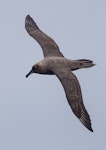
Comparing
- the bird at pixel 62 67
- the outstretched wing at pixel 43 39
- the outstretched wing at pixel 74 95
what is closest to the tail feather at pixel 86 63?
the bird at pixel 62 67

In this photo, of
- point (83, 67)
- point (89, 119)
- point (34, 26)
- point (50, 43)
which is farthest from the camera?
point (34, 26)

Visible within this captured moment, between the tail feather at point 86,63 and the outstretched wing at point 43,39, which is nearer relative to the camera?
the tail feather at point 86,63

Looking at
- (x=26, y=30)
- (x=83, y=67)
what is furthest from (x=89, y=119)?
(x=26, y=30)

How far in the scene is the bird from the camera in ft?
79.5

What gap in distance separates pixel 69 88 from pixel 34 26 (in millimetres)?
7167

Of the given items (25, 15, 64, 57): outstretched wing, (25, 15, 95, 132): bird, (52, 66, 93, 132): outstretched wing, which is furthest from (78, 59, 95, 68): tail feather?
(25, 15, 64, 57): outstretched wing

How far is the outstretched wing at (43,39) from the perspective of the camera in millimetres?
28612

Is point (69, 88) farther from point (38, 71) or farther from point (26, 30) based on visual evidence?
point (26, 30)

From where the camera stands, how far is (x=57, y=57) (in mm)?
27250

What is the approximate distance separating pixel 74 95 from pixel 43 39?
576cm

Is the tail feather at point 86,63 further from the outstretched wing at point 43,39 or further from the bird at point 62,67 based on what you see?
the outstretched wing at point 43,39

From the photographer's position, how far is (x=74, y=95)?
24.6 meters

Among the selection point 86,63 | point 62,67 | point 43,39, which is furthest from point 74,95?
point 43,39

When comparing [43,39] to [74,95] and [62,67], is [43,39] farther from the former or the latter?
[74,95]
